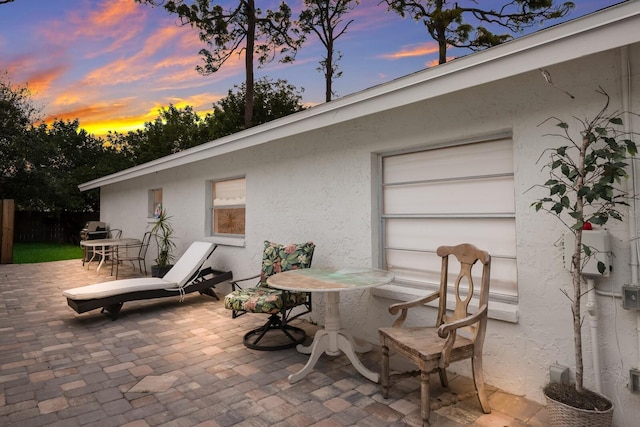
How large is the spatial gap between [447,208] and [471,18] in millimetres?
8545

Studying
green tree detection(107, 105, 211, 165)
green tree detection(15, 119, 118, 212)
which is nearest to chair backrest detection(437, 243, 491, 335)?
green tree detection(15, 119, 118, 212)

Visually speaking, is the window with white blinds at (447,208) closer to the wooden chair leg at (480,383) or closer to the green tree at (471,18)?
the wooden chair leg at (480,383)

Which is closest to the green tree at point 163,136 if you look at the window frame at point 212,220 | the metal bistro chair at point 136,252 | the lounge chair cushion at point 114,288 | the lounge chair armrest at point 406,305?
the metal bistro chair at point 136,252

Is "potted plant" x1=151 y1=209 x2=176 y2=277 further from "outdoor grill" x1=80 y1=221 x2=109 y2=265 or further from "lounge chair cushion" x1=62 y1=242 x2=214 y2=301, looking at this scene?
"outdoor grill" x1=80 y1=221 x2=109 y2=265

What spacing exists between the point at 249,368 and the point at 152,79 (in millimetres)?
9376

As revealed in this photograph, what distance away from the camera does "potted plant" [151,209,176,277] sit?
6980 millimetres

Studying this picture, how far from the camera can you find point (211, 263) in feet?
21.8

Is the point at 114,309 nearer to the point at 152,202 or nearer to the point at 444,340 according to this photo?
the point at 444,340

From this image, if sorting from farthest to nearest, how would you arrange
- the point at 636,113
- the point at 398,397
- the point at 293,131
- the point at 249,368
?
the point at 293,131 < the point at 249,368 < the point at 398,397 < the point at 636,113

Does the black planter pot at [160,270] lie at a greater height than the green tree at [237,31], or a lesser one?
lesser

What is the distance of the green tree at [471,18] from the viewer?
8508 mm

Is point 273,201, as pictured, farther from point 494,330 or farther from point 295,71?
point 295,71

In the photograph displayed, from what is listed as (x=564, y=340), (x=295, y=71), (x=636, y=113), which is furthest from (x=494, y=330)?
(x=295, y=71)

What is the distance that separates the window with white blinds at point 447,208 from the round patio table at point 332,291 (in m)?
0.49
